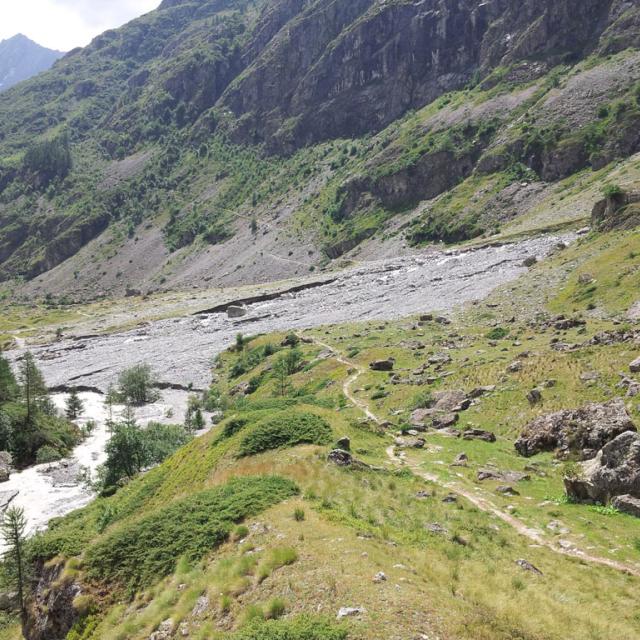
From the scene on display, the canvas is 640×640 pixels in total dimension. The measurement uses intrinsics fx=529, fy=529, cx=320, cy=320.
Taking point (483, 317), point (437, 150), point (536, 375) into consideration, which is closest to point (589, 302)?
point (483, 317)

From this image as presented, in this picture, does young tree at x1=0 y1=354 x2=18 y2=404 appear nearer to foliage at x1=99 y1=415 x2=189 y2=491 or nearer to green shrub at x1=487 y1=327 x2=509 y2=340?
foliage at x1=99 y1=415 x2=189 y2=491

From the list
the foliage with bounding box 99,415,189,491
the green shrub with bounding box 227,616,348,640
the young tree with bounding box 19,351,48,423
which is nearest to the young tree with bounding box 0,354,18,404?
the young tree with bounding box 19,351,48,423

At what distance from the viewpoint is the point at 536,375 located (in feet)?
112

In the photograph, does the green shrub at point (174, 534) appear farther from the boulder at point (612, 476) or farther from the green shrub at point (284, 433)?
the boulder at point (612, 476)

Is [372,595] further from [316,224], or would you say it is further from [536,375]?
[316,224]

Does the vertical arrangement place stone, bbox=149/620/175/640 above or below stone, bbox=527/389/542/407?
above

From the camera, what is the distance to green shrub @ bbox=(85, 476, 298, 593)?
16.5 metres

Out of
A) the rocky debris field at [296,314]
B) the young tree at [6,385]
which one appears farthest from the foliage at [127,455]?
the rocky debris field at [296,314]

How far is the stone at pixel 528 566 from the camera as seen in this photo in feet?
50.1

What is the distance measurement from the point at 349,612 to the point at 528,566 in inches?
272

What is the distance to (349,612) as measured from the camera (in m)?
11.3

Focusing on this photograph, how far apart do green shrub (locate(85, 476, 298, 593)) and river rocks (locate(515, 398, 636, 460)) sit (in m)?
13.8

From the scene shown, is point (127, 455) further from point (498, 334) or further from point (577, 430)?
point (498, 334)

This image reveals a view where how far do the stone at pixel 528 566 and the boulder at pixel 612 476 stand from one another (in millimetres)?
6322
